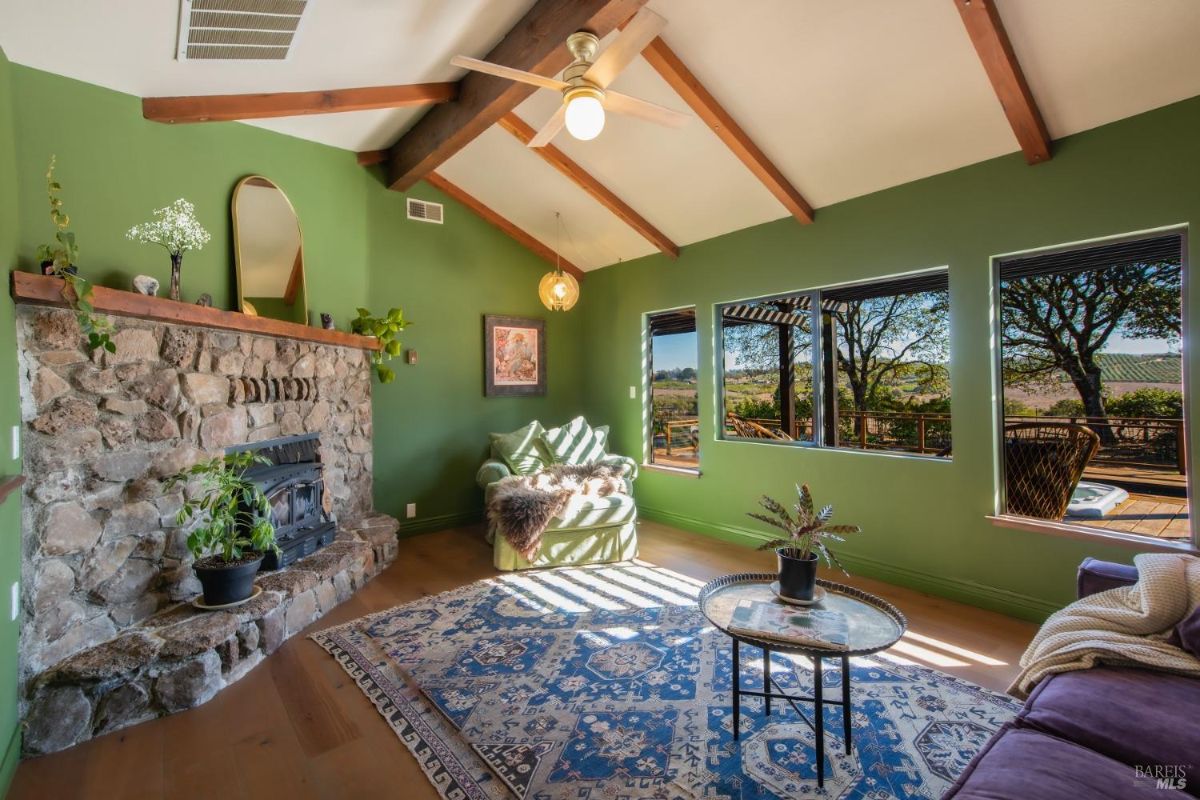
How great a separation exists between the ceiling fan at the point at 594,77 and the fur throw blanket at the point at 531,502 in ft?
8.06

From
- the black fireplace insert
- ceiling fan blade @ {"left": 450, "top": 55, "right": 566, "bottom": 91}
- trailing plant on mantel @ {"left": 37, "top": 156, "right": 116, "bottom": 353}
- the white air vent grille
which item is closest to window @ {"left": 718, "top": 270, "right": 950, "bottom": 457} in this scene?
ceiling fan blade @ {"left": 450, "top": 55, "right": 566, "bottom": 91}

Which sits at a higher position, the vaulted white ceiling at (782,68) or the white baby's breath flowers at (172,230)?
the vaulted white ceiling at (782,68)

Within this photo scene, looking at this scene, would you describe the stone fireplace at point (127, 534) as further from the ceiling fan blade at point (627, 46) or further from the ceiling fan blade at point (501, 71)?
the ceiling fan blade at point (627, 46)

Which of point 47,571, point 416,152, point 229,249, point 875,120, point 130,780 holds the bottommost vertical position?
point 130,780

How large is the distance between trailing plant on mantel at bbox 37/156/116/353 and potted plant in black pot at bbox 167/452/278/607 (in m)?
0.73

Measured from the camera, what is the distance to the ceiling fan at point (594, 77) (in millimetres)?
2180

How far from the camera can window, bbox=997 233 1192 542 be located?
9.11 ft

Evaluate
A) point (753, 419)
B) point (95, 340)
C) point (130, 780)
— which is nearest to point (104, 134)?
point (95, 340)

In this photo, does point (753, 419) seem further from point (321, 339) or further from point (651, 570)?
point (321, 339)

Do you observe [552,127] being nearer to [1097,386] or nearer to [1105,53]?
[1105,53]

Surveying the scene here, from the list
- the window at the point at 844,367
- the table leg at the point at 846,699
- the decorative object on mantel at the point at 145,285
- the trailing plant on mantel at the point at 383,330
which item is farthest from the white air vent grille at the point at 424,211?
the table leg at the point at 846,699

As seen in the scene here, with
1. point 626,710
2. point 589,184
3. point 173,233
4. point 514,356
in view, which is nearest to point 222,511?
point 173,233

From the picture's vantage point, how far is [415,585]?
3.64 metres

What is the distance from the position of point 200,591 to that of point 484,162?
3.67m
